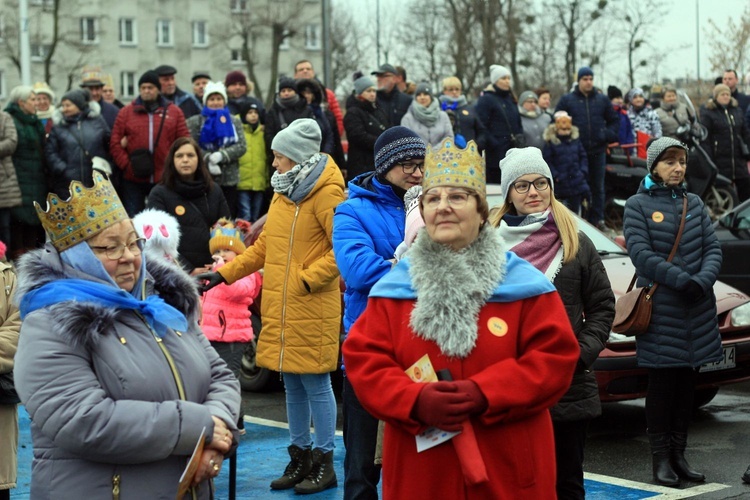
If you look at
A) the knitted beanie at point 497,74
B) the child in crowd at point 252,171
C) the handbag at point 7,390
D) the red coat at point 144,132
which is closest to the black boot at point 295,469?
the handbag at point 7,390

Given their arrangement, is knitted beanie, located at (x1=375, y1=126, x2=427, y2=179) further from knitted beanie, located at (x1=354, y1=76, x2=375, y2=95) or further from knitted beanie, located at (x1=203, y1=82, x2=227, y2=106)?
knitted beanie, located at (x1=354, y1=76, x2=375, y2=95)

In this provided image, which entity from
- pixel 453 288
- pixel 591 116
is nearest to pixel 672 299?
pixel 453 288

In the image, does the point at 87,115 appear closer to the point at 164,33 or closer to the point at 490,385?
the point at 490,385

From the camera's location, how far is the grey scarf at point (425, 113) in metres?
15.2

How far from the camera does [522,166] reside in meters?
5.99

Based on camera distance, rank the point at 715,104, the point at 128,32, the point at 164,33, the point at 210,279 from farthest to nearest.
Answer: the point at 164,33
the point at 128,32
the point at 715,104
the point at 210,279

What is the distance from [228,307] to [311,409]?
1.23 meters

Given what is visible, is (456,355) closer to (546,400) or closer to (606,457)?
(546,400)

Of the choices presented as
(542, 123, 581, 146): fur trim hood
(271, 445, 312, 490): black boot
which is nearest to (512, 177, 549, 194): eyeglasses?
(271, 445, 312, 490): black boot

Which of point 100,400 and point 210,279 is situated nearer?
point 100,400

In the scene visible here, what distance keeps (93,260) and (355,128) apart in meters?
10.9

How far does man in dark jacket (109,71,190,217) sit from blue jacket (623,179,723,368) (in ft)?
25.2

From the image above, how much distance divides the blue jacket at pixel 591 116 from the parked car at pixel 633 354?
7854 mm

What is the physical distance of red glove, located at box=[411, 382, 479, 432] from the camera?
12.9 feet
